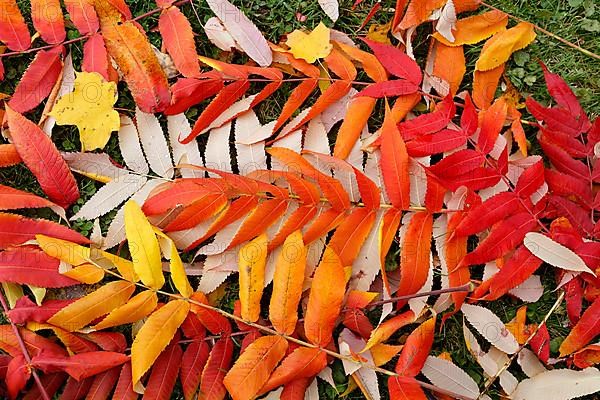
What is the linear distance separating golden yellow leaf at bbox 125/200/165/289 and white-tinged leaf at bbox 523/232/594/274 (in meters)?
0.83

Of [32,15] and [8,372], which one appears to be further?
[32,15]

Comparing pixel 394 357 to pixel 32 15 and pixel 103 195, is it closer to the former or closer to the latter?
pixel 103 195

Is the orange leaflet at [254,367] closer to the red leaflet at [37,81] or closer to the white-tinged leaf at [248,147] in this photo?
the white-tinged leaf at [248,147]

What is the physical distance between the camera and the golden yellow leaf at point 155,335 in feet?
4.98

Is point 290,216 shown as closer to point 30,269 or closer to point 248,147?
point 248,147

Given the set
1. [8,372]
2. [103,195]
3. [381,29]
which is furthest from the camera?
[381,29]

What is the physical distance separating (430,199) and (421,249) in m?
0.11

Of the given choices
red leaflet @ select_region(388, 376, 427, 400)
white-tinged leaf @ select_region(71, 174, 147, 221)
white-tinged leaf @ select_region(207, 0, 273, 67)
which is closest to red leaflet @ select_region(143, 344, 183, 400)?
white-tinged leaf @ select_region(71, 174, 147, 221)

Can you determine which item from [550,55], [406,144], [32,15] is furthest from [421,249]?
[32,15]

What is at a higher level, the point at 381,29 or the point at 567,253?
the point at 381,29

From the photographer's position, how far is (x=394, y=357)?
1727mm

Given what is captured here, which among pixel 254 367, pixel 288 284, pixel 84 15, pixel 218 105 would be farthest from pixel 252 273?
pixel 84 15

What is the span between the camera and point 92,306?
5.15 ft

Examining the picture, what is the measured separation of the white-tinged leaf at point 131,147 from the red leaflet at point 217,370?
1.47 feet
